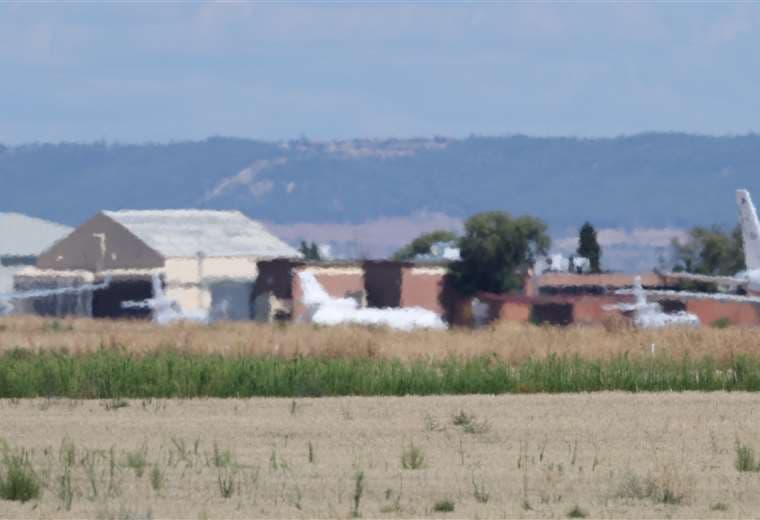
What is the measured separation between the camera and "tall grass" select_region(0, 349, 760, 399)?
32062mm

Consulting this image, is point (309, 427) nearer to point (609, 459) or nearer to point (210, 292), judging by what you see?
point (609, 459)

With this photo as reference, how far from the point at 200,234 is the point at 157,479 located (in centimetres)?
9869

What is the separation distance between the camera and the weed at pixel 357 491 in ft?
55.9

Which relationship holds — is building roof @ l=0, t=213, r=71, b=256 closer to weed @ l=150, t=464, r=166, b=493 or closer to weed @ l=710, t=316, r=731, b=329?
weed @ l=710, t=316, r=731, b=329

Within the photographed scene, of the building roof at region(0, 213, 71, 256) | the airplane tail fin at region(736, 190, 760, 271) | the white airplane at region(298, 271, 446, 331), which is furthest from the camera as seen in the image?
the building roof at region(0, 213, 71, 256)

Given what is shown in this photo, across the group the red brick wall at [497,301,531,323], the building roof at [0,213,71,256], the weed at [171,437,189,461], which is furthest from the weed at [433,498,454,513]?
the building roof at [0,213,71,256]

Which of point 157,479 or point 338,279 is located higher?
point 338,279

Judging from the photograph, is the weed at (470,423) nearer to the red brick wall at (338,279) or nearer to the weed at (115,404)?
the weed at (115,404)

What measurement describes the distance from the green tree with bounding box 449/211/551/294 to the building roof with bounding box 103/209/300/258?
14.9m

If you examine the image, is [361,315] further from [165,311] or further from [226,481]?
[226,481]

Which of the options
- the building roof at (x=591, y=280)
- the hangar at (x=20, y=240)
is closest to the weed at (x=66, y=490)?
the building roof at (x=591, y=280)

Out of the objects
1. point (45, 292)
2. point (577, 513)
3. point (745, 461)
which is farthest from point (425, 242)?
point (577, 513)

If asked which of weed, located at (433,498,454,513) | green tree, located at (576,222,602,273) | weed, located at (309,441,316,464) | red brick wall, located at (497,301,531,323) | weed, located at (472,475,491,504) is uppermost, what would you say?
green tree, located at (576,222,602,273)

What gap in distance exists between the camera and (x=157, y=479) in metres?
18.9
